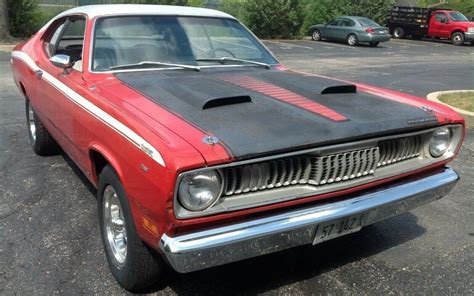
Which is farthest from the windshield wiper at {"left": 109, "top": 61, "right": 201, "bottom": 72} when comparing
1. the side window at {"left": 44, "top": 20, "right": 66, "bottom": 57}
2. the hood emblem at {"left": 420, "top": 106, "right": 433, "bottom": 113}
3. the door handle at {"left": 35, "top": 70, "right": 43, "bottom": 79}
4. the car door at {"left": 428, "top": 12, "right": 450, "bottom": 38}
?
the car door at {"left": 428, "top": 12, "right": 450, "bottom": 38}

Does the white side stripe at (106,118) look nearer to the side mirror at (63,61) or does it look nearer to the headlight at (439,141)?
the side mirror at (63,61)

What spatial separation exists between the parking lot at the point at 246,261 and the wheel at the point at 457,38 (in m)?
24.1

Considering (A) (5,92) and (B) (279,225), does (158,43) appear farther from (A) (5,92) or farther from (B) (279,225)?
(A) (5,92)

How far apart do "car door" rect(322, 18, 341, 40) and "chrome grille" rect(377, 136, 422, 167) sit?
22.8m

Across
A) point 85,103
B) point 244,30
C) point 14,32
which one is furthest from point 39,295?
point 14,32

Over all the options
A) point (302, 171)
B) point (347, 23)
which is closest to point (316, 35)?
point (347, 23)

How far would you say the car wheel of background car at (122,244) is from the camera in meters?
2.72

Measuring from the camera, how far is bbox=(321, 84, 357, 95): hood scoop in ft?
11.2

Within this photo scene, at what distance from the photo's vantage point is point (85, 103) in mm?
3309

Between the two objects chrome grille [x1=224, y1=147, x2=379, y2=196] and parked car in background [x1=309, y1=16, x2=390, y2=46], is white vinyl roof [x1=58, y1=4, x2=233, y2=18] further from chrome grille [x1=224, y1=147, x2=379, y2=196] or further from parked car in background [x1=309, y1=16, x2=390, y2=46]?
parked car in background [x1=309, y1=16, x2=390, y2=46]

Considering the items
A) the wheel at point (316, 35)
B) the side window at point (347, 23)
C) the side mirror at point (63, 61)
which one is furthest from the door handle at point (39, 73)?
the wheel at point (316, 35)

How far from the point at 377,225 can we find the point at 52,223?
2526mm

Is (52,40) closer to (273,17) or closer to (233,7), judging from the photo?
(273,17)

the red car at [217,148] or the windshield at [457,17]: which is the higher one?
the red car at [217,148]
